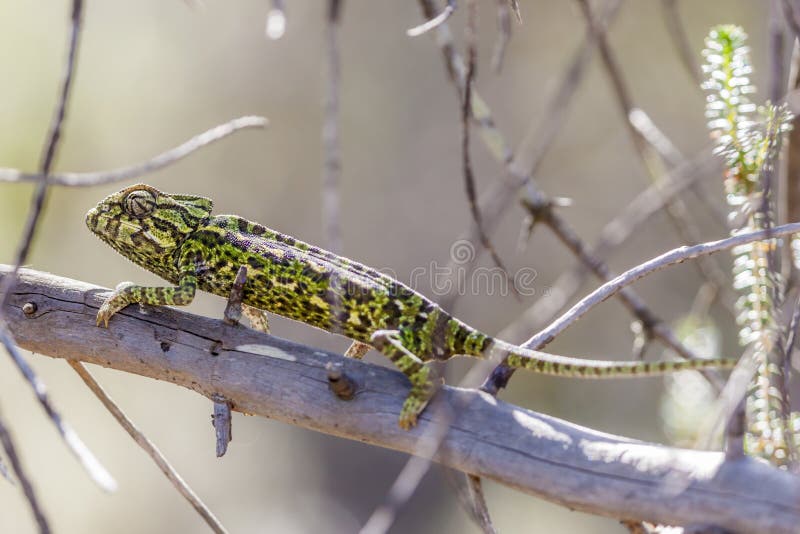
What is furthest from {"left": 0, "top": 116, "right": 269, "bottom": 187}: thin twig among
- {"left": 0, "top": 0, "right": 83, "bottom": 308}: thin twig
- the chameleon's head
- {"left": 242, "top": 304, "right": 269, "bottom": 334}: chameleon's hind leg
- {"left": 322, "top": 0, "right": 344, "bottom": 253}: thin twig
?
{"left": 242, "top": 304, "right": 269, "bottom": 334}: chameleon's hind leg

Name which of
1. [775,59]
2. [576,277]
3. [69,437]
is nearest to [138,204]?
[69,437]

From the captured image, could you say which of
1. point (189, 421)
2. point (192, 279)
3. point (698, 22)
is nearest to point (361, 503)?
point (189, 421)

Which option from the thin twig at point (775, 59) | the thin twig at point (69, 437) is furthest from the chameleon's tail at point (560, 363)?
the thin twig at point (69, 437)

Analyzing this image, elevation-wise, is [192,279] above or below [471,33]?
below

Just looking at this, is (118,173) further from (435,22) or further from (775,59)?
(775,59)

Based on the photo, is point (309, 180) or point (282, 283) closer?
point (282, 283)

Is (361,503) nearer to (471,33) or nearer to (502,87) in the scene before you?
(502,87)
